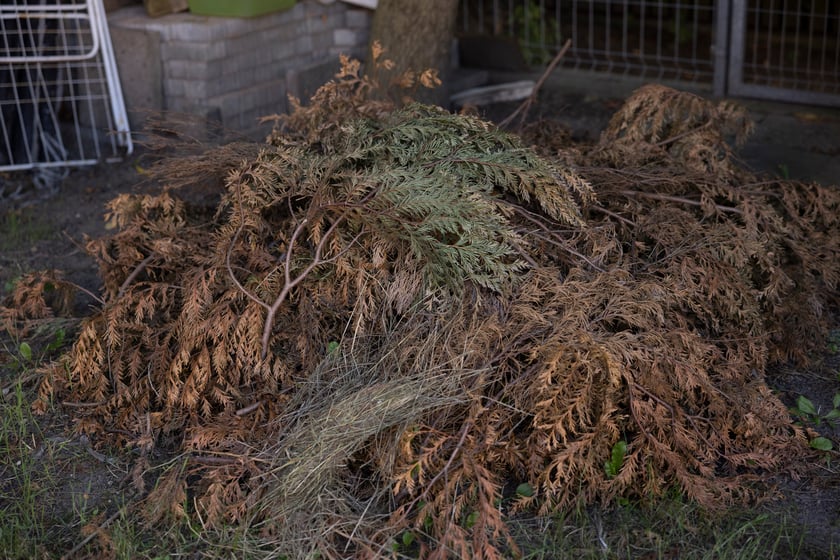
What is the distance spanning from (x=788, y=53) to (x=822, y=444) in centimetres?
632

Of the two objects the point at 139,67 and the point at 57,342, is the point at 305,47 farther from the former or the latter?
the point at 57,342

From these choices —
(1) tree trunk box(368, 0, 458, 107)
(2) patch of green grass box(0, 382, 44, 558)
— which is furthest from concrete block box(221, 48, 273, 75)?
(2) patch of green grass box(0, 382, 44, 558)

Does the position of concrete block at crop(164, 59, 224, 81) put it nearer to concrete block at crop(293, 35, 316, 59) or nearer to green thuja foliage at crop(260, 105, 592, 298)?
concrete block at crop(293, 35, 316, 59)

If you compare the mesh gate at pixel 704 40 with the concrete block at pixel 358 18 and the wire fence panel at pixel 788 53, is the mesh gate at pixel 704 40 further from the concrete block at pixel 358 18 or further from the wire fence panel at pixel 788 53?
the concrete block at pixel 358 18

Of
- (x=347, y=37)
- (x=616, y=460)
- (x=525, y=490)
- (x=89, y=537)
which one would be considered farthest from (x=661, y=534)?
(x=347, y=37)

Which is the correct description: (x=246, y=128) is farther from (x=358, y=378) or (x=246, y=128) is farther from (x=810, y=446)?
(x=810, y=446)

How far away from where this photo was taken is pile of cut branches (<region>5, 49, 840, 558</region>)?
287 cm

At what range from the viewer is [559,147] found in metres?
4.44

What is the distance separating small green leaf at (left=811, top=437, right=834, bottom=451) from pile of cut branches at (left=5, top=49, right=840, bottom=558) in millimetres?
50

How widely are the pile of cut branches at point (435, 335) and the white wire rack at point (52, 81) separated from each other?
2.29m

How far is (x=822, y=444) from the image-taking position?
3121mm

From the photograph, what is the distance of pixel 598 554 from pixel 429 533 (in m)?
0.49

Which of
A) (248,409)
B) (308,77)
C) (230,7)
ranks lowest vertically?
(248,409)

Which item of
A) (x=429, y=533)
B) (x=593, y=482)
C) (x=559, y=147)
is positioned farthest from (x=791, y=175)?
(x=429, y=533)
